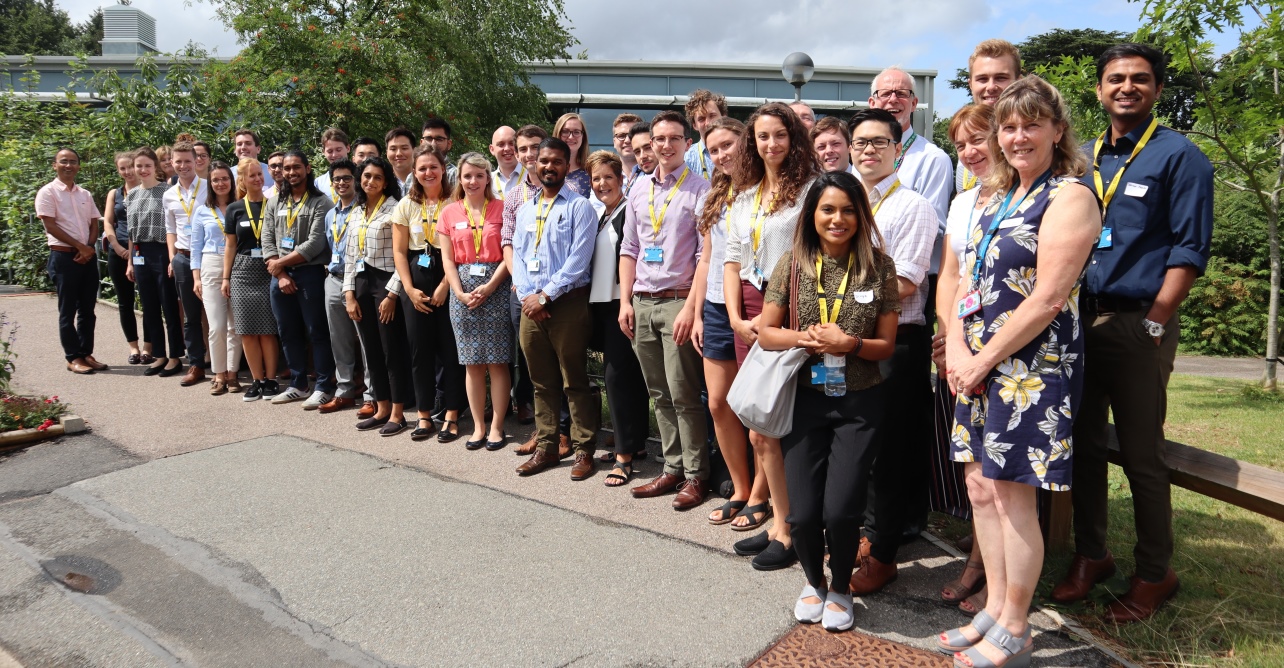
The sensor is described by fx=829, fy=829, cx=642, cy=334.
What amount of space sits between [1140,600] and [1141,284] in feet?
4.41

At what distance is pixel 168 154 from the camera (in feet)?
31.0

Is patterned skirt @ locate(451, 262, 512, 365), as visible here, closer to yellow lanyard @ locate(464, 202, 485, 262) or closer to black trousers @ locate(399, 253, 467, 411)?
yellow lanyard @ locate(464, 202, 485, 262)

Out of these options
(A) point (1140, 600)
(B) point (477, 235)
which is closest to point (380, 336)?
(B) point (477, 235)

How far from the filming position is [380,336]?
6941 millimetres

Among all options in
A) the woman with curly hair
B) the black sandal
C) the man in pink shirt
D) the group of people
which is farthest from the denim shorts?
the man in pink shirt

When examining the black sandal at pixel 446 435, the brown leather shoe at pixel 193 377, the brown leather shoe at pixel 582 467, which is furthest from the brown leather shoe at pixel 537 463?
the brown leather shoe at pixel 193 377

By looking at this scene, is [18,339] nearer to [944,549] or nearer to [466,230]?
[466,230]

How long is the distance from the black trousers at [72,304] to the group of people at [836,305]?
3442 mm

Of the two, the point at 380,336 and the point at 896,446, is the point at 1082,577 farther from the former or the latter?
the point at 380,336

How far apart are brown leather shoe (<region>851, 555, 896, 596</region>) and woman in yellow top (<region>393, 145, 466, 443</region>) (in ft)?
12.1

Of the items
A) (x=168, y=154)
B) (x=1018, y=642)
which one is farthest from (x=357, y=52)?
Result: (x=1018, y=642)

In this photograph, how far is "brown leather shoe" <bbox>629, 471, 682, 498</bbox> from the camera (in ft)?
16.9

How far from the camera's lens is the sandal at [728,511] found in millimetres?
4711

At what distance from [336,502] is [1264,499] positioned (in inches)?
186
